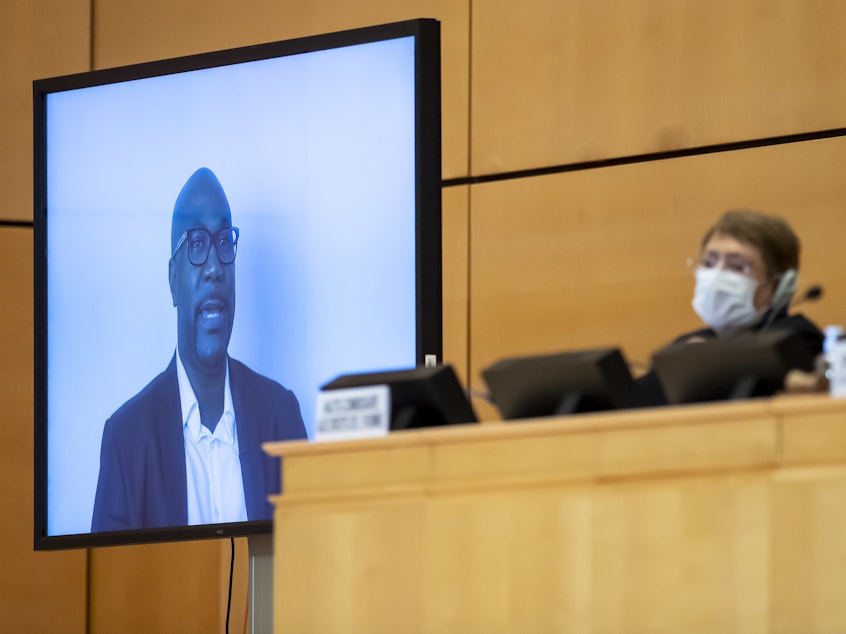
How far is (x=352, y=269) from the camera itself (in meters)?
2.96

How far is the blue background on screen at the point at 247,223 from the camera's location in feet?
9.63

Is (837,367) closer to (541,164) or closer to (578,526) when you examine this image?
(578,526)

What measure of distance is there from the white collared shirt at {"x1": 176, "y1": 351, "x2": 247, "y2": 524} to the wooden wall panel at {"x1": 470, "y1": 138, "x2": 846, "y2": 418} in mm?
715

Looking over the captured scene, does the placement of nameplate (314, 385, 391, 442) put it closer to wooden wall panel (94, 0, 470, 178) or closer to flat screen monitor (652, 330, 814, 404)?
flat screen monitor (652, 330, 814, 404)

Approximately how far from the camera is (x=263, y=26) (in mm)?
3840

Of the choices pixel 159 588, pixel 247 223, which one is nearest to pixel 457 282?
pixel 247 223

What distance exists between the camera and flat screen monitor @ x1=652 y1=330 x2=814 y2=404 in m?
1.77

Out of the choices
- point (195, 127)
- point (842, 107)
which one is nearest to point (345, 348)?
point (195, 127)

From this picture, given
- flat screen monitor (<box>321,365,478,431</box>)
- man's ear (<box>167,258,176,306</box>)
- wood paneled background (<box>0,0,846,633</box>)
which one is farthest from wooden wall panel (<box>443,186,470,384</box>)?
flat screen monitor (<box>321,365,478,431</box>)

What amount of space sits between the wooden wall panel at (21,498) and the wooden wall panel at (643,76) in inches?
51.6

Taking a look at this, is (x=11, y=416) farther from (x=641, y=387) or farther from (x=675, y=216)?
(x=641, y=387)

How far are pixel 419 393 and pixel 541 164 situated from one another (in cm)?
163

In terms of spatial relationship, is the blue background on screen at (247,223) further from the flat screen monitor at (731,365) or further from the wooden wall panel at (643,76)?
the flat screen monitor at (731,365)

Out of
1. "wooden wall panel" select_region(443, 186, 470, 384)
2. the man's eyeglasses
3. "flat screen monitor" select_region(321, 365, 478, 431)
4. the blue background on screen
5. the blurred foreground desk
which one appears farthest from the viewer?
"wooden wall panel" select_region(443, 186, 470, 384)
